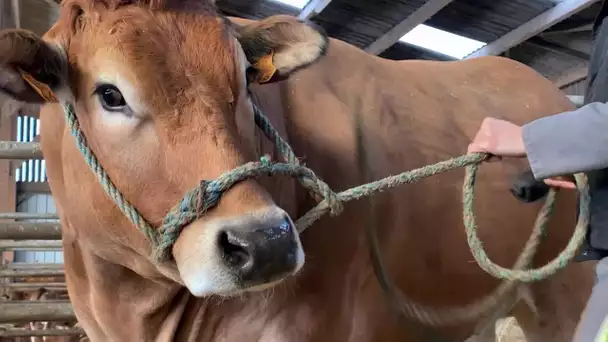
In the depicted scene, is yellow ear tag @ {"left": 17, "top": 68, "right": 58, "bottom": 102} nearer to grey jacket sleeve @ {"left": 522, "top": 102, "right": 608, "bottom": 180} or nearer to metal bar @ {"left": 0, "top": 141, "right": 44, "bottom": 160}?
grey jacket sleeve @ {"left": 522, "top": 102, "right": 608, "bottom": 180}

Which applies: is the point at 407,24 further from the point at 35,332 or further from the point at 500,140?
the point at 500,140

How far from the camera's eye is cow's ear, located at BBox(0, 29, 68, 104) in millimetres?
1479

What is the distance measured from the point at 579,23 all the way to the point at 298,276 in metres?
4.91

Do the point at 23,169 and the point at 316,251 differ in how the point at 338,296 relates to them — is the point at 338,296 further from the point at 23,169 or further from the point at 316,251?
the point at 23,169

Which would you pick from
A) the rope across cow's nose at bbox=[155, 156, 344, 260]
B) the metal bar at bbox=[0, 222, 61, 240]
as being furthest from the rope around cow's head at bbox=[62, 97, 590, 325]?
the metal bar at bbox=[0, 222, 61, 240]

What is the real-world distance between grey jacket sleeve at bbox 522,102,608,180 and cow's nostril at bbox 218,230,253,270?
55 cm

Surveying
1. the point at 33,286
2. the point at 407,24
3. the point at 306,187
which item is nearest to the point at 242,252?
the point at 306,187

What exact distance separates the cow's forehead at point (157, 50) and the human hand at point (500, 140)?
0.53 meters

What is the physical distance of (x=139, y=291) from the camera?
1.77 meters

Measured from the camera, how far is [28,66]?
1.52 meters

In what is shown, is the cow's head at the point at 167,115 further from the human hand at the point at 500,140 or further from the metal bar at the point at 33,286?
the metal bar at the point at 33,286

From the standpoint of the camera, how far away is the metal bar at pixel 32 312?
8.68 ft

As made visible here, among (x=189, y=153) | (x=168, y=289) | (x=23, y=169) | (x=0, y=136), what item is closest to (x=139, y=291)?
(x=168, y=289)

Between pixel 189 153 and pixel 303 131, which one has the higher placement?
pixel 189 153
